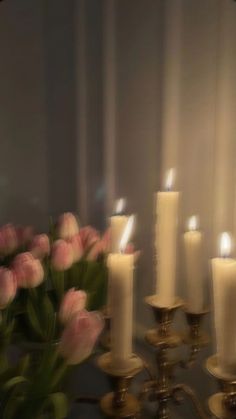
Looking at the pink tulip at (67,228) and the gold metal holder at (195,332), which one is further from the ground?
the pink tulip at (67,228)

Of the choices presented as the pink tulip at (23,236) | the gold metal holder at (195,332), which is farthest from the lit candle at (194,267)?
the pink tulip at (23,236)

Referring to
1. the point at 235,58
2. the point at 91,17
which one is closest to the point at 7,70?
the point at 91,17

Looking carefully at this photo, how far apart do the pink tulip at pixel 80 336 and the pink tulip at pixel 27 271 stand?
0.10m

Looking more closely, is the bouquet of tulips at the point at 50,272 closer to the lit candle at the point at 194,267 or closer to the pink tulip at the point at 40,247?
the pink tulip at the point at 40,247

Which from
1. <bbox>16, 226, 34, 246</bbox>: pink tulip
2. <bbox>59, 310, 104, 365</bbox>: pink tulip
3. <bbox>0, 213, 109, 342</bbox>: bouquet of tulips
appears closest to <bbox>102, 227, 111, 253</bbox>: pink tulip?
<bbox>0, 213, 109, 342</bbox>: bouquet of tulips

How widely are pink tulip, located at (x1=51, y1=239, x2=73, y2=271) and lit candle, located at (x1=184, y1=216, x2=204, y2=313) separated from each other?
0.15m

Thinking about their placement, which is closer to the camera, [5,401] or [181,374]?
[5,401]

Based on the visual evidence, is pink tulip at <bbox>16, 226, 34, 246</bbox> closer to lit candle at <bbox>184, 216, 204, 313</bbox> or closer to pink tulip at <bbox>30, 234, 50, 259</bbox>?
pink tulip at <bbox>30, 234, 50, 259</bbox>

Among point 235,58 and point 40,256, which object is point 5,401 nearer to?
point 40,256

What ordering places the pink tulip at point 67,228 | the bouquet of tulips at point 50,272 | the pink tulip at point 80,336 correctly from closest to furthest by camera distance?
the pink tulip at point 80,336, the bouquet of tulips at point 50,272, the pink tulip at point 67,228

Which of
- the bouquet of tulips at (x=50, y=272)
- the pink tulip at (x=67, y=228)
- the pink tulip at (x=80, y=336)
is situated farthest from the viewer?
the pink tulip at (x=67, y=228)

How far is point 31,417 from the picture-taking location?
488mm

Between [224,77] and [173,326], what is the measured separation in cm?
38

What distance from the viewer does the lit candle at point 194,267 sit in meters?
0.64
